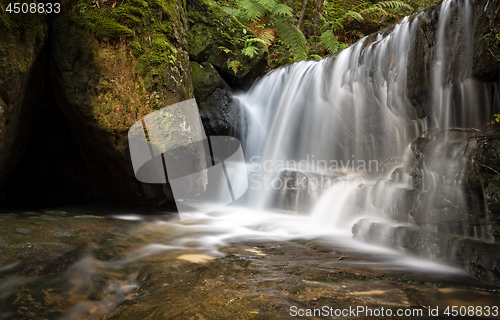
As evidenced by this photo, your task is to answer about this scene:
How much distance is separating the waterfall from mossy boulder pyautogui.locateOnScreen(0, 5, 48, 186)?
4.07 meters

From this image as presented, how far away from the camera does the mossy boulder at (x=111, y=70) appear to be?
382 centimetres

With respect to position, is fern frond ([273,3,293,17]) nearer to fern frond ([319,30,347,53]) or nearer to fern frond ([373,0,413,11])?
fern frond ([319,30,347,53])

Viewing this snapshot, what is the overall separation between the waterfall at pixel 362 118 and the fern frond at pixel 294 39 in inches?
69.3

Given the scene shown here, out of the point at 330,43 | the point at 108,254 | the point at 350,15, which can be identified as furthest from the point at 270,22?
the point at 108,254

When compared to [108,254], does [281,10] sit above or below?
above

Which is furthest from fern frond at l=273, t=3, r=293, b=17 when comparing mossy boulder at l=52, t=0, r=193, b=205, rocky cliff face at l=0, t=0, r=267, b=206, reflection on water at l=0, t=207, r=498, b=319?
reflection on water at l=0, t=207, r=498, b=319

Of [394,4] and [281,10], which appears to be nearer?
[281,10]

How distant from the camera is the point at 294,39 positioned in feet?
29.6

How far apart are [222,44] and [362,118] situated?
154 inches

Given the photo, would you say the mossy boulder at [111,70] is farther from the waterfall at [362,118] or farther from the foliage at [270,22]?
the foliage at [270,22]

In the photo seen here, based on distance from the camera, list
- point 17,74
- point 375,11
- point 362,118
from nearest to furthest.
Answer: point 17,74 < point 362,118 < point 375,11

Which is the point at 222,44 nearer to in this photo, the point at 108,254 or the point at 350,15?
the point at 350,15

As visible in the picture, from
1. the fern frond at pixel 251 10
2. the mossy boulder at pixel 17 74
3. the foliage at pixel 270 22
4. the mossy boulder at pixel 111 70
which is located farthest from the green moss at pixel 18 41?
the fern frond at pixel 251 10

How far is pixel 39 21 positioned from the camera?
365cm
